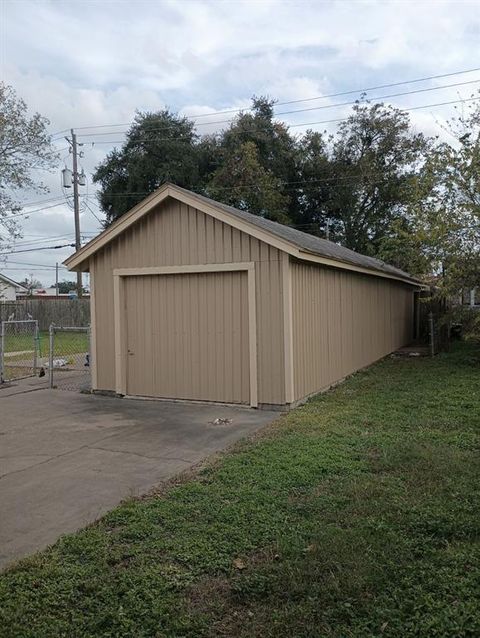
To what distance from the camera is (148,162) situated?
27.4 meters

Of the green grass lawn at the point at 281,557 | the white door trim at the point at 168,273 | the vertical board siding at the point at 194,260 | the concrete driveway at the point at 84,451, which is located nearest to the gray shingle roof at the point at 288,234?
the vertical board siding at the point at 194,260

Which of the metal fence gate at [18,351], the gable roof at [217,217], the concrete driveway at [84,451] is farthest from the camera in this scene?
the metal fence gate at [18,351]

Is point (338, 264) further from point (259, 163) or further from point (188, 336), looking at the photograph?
point (259, 163)

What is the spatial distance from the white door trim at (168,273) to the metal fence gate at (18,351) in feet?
7.22

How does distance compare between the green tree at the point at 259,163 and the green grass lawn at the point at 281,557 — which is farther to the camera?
the green tree at the point at 259,163

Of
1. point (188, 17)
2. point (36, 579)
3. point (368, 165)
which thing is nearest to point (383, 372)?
point (188, 17)

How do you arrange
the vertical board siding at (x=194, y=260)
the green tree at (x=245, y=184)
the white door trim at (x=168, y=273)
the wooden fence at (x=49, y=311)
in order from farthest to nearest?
the wooden fence at (x=49, y=311), the green tree at (x=245, y=184), the white door trim at (x=168, y=273), the vertical board siding at (x=194, y=260)

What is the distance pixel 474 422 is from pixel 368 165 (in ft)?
73.2

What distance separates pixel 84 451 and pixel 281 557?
10.5 feet

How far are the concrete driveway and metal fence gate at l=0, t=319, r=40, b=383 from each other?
2.23 metres

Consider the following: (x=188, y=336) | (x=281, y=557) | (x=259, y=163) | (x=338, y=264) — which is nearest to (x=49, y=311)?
(x=259, y=163)

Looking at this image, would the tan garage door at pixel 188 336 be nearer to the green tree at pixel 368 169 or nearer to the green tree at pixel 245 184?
the green tree at pixel 245 184

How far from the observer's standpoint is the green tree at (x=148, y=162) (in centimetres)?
2733

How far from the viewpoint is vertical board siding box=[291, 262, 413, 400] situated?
26.9ft
